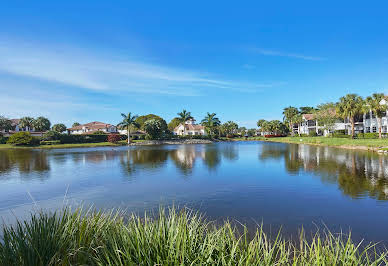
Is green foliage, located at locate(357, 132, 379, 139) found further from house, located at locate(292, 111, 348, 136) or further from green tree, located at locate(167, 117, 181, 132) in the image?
green tree, located at locate(167, 117, 181, 132)

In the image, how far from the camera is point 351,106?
161 feet

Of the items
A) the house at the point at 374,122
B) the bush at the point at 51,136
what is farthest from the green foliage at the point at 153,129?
the house at the point at 374,122

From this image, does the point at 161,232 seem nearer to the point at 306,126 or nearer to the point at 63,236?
the point at 63,236

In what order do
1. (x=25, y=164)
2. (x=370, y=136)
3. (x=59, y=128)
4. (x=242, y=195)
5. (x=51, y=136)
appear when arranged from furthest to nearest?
1. (x=59, y=128)
2. (x=51, y=136)
3. (x=370, y=136)
4. (x=25, y=164)
5. (x=242, y=195)

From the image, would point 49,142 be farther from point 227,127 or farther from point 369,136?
point 369,136

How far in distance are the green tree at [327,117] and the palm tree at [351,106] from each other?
869cm

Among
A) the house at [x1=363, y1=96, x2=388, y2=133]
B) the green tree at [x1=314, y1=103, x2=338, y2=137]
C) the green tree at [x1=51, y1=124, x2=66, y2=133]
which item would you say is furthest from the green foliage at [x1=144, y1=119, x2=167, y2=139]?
the house at [x1=363, y1=96, x2=388, y2=133]

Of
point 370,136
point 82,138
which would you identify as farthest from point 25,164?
point 370,136

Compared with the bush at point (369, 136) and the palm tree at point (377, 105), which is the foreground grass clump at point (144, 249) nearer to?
the palm tree at point (377, 105)

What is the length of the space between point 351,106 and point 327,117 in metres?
12.3

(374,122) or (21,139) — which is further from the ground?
(374,122)

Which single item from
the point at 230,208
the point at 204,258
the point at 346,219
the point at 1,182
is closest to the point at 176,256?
the point at 204,258

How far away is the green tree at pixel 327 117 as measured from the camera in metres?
60.8

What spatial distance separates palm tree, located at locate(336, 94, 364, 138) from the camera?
158ft
